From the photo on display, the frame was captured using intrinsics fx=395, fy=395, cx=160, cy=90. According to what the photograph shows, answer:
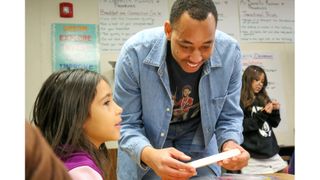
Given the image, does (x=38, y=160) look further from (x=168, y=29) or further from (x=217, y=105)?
(x=217, y=105)

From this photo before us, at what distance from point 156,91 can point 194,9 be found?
0.37 metres

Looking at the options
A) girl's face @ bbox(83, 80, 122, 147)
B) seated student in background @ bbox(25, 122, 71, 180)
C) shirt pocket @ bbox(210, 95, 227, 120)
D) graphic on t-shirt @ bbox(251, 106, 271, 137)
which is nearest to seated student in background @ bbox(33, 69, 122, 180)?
girl's face @ bbox(83, 80, 122, 147)

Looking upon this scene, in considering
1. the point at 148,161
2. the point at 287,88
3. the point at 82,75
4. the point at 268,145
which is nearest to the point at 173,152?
the point at 148,161

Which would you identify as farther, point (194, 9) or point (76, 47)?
point (76, 47)

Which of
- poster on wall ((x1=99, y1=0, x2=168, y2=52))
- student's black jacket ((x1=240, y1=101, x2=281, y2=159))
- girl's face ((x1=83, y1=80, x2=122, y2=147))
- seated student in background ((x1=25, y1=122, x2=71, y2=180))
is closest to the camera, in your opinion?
seated student in background ((x1=25, y1=122, x2=71, y2=180))

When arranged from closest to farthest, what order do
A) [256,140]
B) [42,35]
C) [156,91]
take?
[156,91]
[256,140]
[42,35]

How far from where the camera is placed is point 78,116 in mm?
1195

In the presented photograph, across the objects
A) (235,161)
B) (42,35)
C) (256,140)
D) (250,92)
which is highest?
(42,35)

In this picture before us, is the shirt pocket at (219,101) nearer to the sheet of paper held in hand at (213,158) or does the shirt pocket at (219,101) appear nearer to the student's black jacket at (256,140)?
the sheet of paper held in hand at (213,158)

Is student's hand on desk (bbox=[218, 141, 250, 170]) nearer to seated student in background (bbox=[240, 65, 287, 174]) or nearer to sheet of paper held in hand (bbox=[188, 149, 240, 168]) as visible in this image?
sheet of paper held in hand (bbox=[188, 149, 240, 168])

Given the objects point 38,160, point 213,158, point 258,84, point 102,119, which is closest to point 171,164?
point 213,158

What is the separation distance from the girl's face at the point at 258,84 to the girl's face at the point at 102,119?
A: 197cm

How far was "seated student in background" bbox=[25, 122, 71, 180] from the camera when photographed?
329mm
